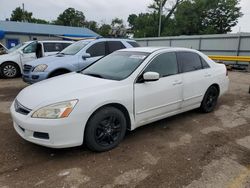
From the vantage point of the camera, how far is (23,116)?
300 cm

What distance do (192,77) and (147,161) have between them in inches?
86.9

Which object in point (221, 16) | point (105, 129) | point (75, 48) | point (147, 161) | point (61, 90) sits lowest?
point (147, 161)

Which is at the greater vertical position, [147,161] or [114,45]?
[114,45]

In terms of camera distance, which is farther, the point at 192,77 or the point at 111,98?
the point at 192,77

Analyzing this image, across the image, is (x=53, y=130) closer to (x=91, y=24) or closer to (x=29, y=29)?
(x=29, y=29)

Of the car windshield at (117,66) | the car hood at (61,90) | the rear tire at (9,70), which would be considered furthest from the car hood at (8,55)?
the car hood at (61,90)

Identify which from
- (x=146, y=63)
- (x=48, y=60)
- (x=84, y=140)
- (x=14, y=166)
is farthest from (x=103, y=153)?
(x=48, y=60)

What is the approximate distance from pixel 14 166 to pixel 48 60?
441 cm

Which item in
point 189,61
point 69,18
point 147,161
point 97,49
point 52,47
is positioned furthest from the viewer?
point 69,18

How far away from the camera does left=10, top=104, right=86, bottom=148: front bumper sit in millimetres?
2836

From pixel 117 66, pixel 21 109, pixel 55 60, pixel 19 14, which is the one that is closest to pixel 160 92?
pixel 117 66

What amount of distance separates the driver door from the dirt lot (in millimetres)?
430

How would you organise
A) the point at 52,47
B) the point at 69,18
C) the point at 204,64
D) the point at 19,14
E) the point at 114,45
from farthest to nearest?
1. the point at 69,18
2. the point at 19,14
3. the point at 52,47
4. the point at 114,45
5. the point at 204,64

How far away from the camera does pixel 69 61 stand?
22.0 feet
